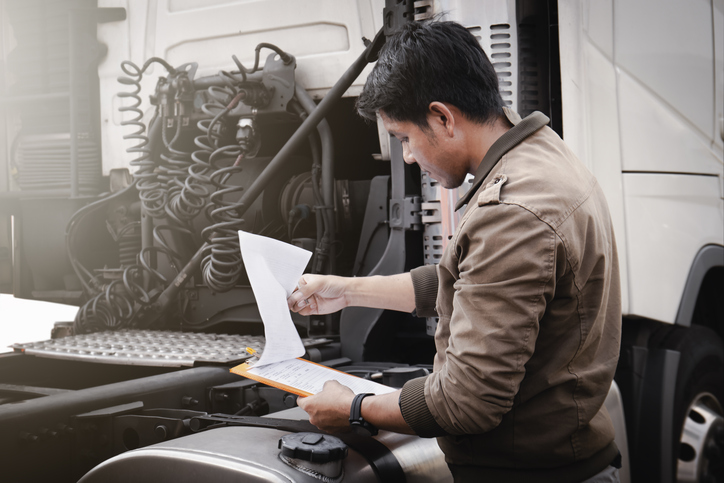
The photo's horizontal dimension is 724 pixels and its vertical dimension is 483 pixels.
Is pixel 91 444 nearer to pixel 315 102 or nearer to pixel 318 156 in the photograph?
pixel 318 156

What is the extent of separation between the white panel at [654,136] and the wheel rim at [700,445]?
91cm

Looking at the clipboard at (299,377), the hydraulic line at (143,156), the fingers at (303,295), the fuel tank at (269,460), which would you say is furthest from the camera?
the hydraulic line at (143,156)

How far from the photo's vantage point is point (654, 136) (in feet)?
7.53

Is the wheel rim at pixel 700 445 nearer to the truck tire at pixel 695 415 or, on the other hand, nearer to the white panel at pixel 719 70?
the truck tire at pixel 695 415

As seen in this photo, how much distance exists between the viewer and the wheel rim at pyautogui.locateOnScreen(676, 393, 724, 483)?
2.40m

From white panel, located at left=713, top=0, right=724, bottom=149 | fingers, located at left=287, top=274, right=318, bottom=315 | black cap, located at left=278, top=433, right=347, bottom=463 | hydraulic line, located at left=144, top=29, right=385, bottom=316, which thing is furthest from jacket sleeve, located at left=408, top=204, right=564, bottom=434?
white panel, located at left=713, top=0, right=724, bottom=149

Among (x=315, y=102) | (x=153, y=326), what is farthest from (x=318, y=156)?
(x=153, y=326)

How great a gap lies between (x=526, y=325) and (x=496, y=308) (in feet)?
0.19

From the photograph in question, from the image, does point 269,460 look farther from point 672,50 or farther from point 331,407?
point 672,50

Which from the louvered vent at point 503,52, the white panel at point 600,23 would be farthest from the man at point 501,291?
the white panel at point 600,23

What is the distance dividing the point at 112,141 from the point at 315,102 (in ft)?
3.95

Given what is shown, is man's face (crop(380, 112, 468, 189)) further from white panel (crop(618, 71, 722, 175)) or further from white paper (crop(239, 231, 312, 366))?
white panel (crop(618, 71, 722, 175))

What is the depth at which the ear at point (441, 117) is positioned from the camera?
4.09 feet

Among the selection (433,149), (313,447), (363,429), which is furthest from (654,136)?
(313,447)
